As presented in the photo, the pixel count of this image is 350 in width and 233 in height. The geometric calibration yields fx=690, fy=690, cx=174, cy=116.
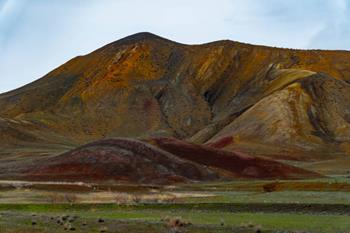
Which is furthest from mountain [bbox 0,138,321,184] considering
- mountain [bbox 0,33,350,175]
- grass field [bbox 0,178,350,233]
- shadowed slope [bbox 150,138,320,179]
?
mountain [bbox 0,33,350,175]

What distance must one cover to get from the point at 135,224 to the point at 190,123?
490 feet

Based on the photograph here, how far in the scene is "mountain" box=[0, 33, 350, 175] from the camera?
14362 cm

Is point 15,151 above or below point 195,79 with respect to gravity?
below

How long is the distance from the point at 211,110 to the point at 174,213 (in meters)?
149

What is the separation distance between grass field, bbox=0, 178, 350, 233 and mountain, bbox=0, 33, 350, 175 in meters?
78.0

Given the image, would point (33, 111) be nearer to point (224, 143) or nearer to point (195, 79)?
point (195, 79)

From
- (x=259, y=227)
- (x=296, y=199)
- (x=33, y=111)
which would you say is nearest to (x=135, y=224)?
(x=259, y=227)

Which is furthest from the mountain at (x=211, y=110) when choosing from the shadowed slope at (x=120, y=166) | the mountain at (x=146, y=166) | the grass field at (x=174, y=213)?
the grass field at (x=174, y=213)

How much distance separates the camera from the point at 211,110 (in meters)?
185

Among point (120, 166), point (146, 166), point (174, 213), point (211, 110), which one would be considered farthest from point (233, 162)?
point (211, 110)

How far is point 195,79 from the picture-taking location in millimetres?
195875

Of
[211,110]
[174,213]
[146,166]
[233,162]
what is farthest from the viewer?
[211,110]

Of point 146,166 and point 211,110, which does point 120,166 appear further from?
point 211,110

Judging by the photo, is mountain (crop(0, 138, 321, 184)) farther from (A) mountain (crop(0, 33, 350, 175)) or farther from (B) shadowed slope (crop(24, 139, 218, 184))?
(A) mountain (crop(0, 33, 350, 175))
